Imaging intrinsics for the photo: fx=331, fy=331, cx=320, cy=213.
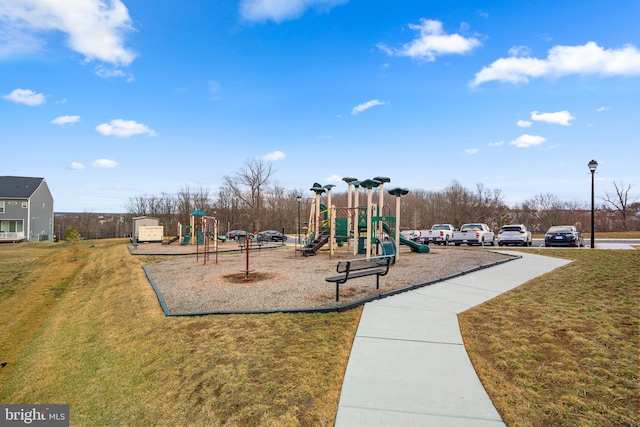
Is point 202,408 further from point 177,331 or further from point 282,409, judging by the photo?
point 177,331

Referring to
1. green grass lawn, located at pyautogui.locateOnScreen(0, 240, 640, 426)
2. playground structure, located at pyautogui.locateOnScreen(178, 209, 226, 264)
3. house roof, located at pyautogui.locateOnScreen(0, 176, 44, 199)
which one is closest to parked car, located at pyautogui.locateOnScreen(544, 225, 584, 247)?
green grass lawn, located at pyautogui.locateOnScreen(0, 240, 640, 426)

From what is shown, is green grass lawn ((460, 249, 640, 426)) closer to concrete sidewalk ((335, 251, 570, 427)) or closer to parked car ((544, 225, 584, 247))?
concrete sidewalk ((335, 251, 570, 427))

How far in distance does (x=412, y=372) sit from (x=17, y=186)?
163 ft

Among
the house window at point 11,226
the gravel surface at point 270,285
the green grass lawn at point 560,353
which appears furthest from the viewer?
the house window at point 11,226

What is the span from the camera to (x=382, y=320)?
588 cm

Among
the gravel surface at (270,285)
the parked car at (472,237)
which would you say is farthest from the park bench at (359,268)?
the parked car at (472,237)

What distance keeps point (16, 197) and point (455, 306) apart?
46.5m

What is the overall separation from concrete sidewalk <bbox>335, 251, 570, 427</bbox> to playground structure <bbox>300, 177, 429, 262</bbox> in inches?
314

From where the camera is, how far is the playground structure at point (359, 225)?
14938mm

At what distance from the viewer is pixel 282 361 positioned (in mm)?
4418

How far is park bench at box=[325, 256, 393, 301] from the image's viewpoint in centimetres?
709
